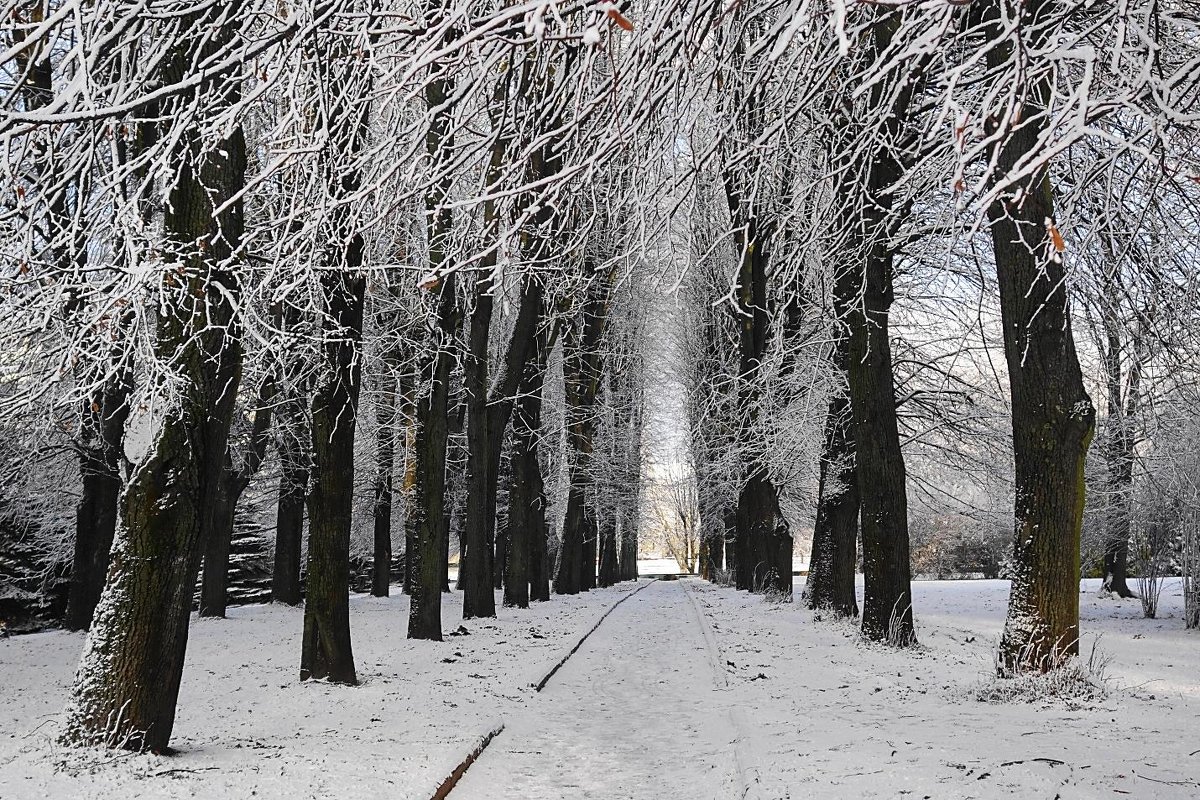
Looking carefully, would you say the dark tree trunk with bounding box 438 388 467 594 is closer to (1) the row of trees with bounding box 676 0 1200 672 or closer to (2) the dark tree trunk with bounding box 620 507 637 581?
(1) the row of trees with bounding box 676 0 1200 672

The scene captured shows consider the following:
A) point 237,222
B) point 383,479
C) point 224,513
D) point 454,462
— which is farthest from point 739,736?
point 454,462

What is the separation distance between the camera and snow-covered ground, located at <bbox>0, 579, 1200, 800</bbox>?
17.6ft

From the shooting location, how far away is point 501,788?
597 cm

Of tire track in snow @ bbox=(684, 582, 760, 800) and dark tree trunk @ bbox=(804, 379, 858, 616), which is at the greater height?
dark tree trunk @ bbox=(804, 379, 858, 616)

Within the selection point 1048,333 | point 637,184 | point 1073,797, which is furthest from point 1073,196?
point 1048,333

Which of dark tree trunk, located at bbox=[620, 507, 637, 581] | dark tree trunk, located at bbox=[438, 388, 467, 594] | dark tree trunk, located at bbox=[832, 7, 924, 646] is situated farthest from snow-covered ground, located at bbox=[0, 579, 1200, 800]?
dark tree trunk, located at bbox=[620, 507, 637, 581]

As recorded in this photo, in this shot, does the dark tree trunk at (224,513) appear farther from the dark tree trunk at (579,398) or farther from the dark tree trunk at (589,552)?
the dark tree trunk at (589,552)

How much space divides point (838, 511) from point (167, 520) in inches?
568

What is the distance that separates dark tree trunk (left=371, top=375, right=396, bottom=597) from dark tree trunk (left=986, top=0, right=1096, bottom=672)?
15.6 metres

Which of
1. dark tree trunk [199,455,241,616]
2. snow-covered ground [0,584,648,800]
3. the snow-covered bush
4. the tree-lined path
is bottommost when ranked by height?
the tree-lined path

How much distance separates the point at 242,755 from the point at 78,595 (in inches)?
507

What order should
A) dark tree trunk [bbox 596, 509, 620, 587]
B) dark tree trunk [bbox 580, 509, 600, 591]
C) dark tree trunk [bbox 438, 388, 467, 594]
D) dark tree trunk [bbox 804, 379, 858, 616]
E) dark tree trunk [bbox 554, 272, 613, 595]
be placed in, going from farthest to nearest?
dark tree trunk [bbox 596, 509, 620, 587] < dark tree trunk [bbox 580, 509, 600, 591] < dark tree trunk [bbox 554, 272, 613, 595] < dark tree trunk [bbox 438, 388, 467, 594] < dark tree trunk [bbox 804, 379, 858, 616]

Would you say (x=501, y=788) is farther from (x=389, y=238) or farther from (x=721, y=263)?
(x=721, y=263)

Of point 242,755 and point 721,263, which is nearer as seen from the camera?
point 242,755
